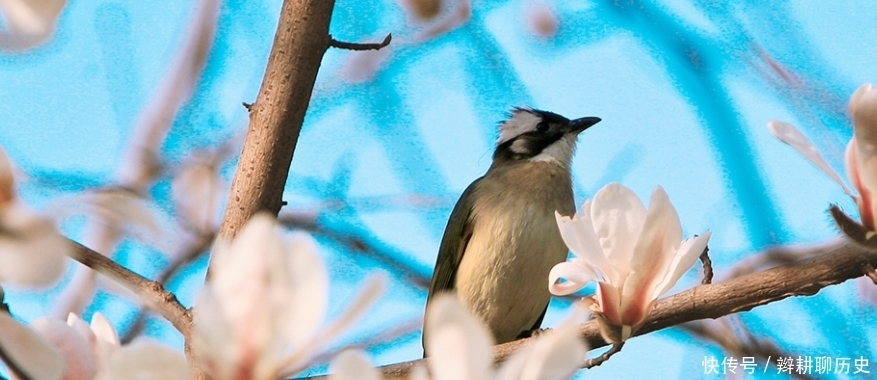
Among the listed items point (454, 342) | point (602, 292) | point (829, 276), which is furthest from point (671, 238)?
point (454, 342)

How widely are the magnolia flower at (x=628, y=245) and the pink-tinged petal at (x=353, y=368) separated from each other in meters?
0.59

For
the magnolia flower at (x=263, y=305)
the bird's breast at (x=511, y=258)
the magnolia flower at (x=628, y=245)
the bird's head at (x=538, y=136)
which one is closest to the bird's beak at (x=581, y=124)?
the bird's head at (x=538, y=136)

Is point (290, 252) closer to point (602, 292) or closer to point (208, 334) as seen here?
point (208, 334)

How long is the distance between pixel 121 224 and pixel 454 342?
30 centimetres

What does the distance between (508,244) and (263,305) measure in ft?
10.6

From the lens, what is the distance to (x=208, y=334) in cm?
70

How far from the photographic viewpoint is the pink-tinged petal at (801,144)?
110 centimetres

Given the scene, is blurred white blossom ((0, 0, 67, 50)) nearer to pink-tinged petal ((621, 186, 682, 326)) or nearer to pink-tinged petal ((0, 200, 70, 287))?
pink-tinged petal ((0, 200, 70, 287))

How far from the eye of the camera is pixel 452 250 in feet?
13.5

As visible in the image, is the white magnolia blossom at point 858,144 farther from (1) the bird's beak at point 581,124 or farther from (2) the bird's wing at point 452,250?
(1) the bird's beak at point 581,124

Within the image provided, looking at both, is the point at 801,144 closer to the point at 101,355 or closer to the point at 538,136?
the point at 101,355

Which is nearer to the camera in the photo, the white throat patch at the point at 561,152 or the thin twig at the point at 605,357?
the thin twig at the point at 605,357

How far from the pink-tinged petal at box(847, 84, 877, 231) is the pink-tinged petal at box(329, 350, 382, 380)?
0.69 meters

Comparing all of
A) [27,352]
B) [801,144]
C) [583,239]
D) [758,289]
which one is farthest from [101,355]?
[758,289]
